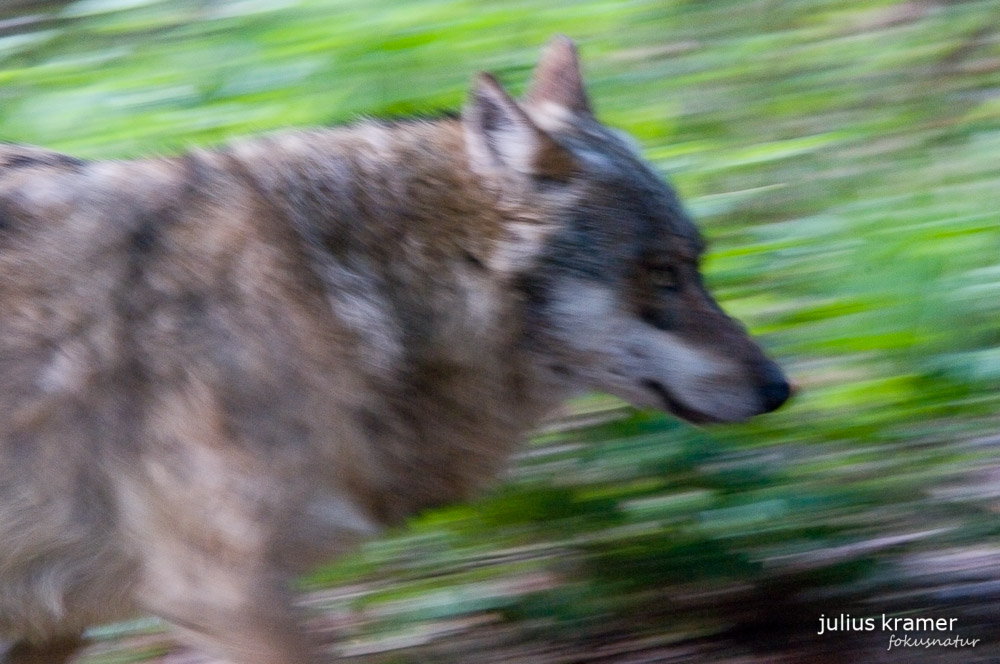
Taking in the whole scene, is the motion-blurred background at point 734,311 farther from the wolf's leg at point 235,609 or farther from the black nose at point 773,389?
the wolf's leg at point 235,609

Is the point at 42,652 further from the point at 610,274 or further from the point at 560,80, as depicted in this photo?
the point at 560,80

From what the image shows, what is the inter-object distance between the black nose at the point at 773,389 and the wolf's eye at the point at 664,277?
1.18 ft

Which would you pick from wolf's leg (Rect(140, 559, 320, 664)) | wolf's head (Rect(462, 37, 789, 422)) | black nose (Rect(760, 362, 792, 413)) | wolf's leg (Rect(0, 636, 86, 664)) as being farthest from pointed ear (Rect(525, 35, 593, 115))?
wolf's leg (Rect(0, 636, 86, 664))

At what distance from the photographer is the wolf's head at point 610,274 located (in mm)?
3252

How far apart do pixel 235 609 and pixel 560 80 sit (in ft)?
6.19

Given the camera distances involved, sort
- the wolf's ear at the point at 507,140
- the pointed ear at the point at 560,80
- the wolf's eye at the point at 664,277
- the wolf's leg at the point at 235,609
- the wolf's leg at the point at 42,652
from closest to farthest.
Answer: the wolf's leg at the point at 235,609
the wolf's ear at the point at 507,140
the wolf's eye at the point at 664,277
the wolf's leg at the point at 42,652
the pointed ear at the point at 560,80

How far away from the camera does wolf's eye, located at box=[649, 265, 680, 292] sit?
3354 mm

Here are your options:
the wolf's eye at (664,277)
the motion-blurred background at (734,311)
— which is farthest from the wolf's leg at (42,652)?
the wolf's eye at (664,277)

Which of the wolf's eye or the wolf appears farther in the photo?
the wolf's eye

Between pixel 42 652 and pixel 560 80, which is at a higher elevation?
pixel 560 80

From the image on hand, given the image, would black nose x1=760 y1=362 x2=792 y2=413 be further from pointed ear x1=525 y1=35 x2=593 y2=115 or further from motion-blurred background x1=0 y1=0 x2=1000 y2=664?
pointed ear x1=525 y1=35 x2=593 y2=115

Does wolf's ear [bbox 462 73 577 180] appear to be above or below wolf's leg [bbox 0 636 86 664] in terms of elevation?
above

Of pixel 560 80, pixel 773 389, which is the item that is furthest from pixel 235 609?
pixel 560 80

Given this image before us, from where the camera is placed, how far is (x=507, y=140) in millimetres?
3246
